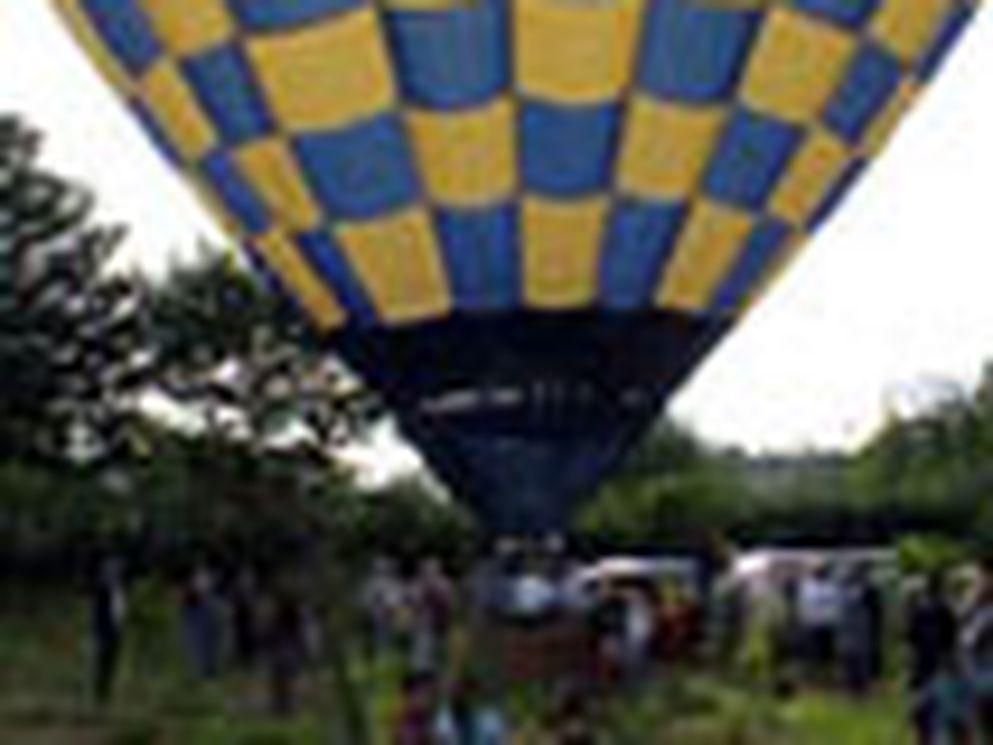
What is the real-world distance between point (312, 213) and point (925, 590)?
10.8 feet

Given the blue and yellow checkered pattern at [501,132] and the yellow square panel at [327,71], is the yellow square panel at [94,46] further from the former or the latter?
the yellow square panel at [327,71]

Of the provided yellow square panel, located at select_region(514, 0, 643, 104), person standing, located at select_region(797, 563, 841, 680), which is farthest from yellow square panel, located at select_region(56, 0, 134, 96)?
person standing, located at select_region(797, 563, 841, 680)

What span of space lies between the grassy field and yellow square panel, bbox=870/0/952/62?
1.99 metres

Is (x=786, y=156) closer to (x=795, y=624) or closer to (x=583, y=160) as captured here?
(x=583, y=160)

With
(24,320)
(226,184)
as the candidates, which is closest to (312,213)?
(226,184)

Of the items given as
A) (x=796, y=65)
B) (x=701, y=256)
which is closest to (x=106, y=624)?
(x=701, y=256)

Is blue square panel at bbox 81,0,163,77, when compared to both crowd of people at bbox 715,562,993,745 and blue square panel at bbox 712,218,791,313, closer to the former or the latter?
blue square panel at bbox 712,218,791,313

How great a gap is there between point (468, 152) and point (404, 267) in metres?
0.36

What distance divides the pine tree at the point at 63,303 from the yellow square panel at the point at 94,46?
34.4 metres

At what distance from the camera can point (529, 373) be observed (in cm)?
980

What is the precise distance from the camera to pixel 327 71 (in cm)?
998

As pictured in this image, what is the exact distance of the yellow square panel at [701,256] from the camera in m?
10.2

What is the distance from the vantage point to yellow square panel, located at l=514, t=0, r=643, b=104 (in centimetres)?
979

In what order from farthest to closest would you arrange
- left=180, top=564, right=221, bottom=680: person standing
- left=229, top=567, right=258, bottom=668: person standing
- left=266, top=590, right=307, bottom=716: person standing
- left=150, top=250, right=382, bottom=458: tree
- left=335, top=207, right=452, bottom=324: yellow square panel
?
left=150, top=250, right=382, bottom=458: tree < left=229, top=567, right=258, bottom=668: person standing < left=180, top=564, right=221, bottom=680: person standing < left=266, top=590, right=307, bottom=716: person standing < left=335, top=207, right=452, bottom=324: yellow square panel
